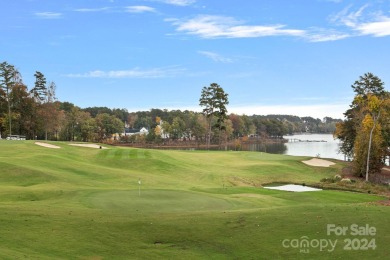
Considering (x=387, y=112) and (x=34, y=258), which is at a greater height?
(x=387, y=112)

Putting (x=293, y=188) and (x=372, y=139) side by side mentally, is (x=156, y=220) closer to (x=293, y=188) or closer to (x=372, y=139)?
(x=293, y=188)

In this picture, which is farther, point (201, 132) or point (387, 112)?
point (201, 132)

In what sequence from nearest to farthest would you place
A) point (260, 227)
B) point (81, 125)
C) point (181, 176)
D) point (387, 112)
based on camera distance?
point (260, 227), point (181, 176), point (387, 112), point (81, 125)

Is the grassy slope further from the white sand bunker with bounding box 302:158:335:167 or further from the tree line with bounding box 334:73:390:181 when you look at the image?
the white sand bunker with bounding box 302:158:335:167

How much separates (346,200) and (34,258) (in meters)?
25.8

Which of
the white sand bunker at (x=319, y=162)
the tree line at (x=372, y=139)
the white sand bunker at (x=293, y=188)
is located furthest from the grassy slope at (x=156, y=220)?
the white sand bunker at (x=319, y=162)

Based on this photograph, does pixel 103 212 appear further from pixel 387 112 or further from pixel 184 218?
pixel 387 112

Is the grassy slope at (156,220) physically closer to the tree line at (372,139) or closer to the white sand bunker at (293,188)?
the white sand bunker at (293,188)

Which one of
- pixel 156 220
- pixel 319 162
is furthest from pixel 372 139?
pixel 156 220

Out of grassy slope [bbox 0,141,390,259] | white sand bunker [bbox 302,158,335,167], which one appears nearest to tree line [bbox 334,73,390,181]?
white sand bunker [bbox 302,158,335,167]

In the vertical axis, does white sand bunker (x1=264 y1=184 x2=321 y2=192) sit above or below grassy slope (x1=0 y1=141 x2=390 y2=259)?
below

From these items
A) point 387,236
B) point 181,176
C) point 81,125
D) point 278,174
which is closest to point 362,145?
point 278,174

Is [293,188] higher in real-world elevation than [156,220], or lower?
lower

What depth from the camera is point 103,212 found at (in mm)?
20047
